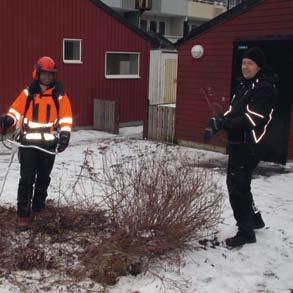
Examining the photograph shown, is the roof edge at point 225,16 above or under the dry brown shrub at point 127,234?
above

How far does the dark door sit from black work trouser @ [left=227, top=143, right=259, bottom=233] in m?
4.39

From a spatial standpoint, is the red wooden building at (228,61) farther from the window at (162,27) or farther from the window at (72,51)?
the window at (162,27)

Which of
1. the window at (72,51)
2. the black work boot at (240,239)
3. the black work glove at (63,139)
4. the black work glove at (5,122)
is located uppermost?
the window at (72,51)

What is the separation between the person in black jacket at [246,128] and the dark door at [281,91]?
4.41 metres

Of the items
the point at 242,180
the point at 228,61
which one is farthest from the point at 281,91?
the point at 242,180

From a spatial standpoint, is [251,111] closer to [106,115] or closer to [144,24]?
[106,115]

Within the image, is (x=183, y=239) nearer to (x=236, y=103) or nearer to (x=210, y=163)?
(x=236, y=103)

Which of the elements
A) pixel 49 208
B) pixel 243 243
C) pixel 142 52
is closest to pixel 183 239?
pixel 243 243

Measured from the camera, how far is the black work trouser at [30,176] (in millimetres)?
5246

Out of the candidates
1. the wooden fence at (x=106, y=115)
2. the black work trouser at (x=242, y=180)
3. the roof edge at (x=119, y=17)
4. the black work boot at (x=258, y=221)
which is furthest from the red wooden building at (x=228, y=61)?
the black work trouser at (x=242, y=180)

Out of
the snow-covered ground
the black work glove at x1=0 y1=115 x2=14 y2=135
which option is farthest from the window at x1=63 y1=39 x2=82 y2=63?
the black work glove at x1=0 y1=115 x2=14 y2=135

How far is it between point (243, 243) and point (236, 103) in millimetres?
1486

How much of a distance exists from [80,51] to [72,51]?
10.4 inches

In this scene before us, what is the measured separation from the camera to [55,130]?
5477 millimetres
